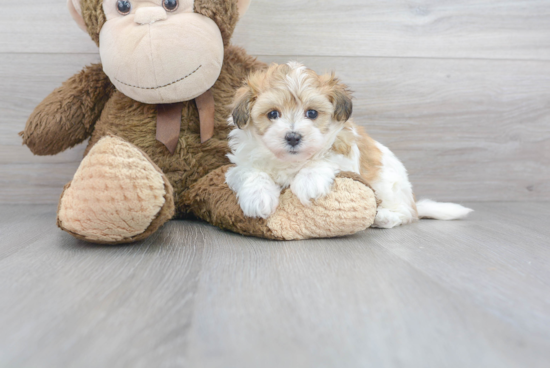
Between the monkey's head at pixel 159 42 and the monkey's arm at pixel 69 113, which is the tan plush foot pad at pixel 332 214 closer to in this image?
the monkey's head at pixel 159 42

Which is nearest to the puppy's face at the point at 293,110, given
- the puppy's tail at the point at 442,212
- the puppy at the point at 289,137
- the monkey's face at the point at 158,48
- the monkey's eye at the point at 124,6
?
the puppy at the point at 289,137

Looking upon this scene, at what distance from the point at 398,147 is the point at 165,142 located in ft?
3.72

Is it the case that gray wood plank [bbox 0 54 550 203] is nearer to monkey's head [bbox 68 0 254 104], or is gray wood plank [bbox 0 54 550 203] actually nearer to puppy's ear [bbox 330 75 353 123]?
monkey's head [bbox 68 0 254 104]

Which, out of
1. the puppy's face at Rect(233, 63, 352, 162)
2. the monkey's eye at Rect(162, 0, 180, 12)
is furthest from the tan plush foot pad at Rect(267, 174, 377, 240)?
the monkey's eye at Rect(162, 0, 180, 12)

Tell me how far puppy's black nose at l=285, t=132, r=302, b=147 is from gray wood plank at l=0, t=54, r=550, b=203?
859 mm

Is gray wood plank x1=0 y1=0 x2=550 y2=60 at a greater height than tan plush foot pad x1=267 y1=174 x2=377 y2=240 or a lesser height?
greater

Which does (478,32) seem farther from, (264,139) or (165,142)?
(165,142)

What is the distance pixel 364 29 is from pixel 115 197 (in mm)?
1432

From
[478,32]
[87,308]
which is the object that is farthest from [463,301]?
[478,32]

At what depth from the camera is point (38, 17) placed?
1.90 metres

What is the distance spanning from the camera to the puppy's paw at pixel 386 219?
1534mm

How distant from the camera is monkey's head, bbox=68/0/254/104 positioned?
138 cm

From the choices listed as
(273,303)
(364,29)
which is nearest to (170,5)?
(364,29)

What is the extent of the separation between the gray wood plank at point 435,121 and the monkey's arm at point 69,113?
1.13 ft
